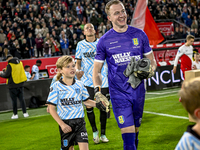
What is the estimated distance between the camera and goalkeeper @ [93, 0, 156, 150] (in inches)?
153

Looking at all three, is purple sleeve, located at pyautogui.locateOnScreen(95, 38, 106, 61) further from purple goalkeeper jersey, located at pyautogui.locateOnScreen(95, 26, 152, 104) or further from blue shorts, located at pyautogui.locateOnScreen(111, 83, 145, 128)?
blue shorts, located at pyautogui.locateOnScreen(111, 83, 145, 128)

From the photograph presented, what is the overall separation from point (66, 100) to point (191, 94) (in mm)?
2498

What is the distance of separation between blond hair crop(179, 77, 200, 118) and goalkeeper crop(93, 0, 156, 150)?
2065mm

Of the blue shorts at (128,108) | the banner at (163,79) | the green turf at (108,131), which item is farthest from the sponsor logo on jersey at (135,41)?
the banner at (163,79)

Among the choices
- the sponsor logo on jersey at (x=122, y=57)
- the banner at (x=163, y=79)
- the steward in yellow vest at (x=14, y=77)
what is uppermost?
the sponsor logo on jersey at (x=122, y=57)

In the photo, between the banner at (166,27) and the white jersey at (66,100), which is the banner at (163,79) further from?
the white jersey at (66,100)

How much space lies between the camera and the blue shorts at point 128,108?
12.8ft

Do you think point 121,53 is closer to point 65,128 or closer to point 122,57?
point 122,57

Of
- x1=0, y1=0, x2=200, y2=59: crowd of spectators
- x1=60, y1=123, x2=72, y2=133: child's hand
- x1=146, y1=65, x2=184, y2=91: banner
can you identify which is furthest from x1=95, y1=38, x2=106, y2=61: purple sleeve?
x1=0, y1=0, x2=200, y2=59: crowd of spectators

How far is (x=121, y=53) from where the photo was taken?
12.9 feet

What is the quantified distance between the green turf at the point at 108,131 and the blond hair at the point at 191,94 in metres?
4.08

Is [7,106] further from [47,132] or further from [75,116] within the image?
[75,116]

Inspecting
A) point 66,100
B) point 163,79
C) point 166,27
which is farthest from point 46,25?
point 66,100

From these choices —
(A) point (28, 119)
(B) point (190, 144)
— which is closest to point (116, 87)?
(B) point (190, 144)
